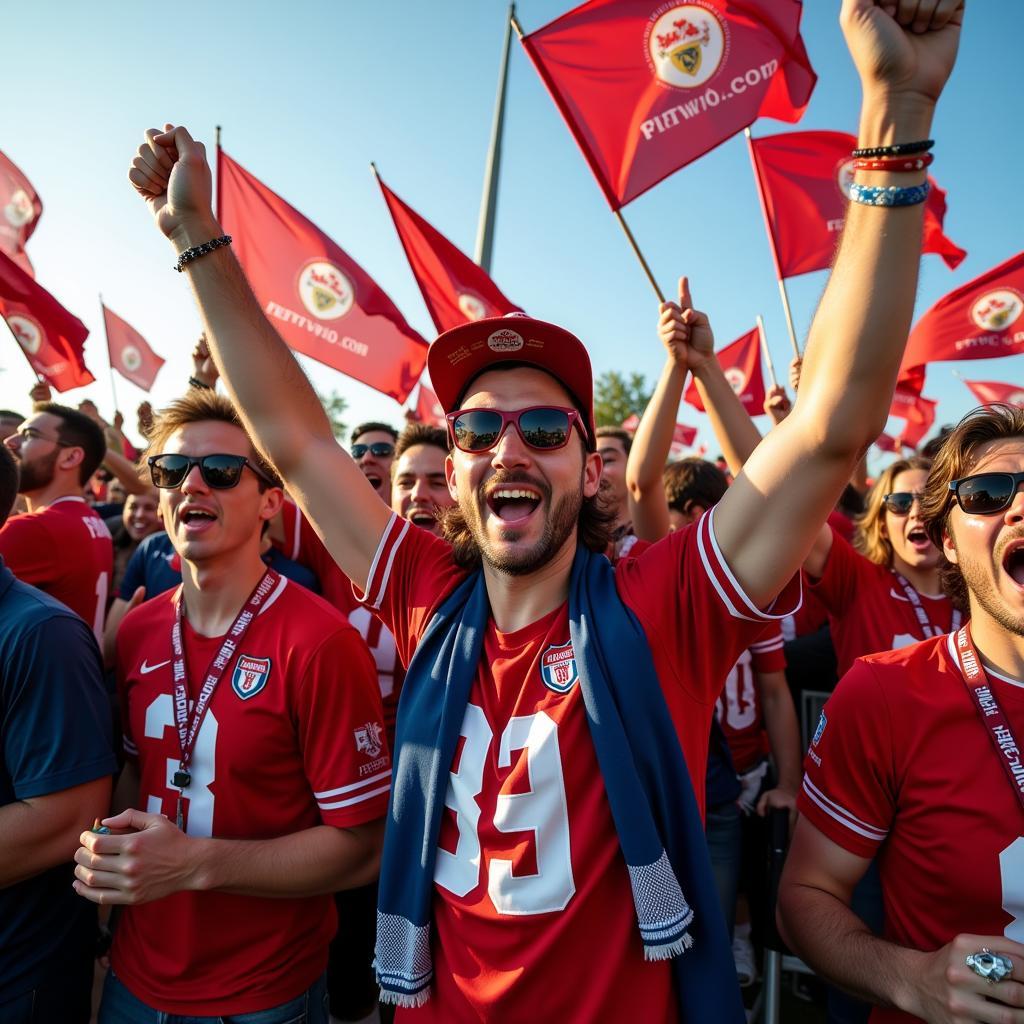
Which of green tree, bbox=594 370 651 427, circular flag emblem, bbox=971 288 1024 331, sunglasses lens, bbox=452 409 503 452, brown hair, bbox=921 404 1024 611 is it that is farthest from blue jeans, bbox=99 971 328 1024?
green tree, bbox=594 370 651 427

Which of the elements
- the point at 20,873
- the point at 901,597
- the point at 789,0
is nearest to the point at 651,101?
the point at 789,0

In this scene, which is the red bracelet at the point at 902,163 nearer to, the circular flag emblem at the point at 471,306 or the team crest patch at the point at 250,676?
the team crest patch at the point at 250,676

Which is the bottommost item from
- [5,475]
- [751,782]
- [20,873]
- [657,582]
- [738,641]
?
[751,782]

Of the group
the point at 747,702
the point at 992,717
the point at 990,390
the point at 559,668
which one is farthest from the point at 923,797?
the point at 990,390

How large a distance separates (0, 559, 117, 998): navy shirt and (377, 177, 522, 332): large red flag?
4.12 m

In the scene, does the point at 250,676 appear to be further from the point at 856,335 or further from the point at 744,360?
the point at 744,360

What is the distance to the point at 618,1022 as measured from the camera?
141 cm

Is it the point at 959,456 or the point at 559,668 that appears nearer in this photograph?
the point at 559,668

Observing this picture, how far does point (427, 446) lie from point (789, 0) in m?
3.42

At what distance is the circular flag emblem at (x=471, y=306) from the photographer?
5.50m

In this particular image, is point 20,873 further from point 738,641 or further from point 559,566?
point 738,641

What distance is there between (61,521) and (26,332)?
79.1 inches

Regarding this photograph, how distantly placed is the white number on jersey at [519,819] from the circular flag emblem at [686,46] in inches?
164

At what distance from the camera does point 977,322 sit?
19.9 ft
